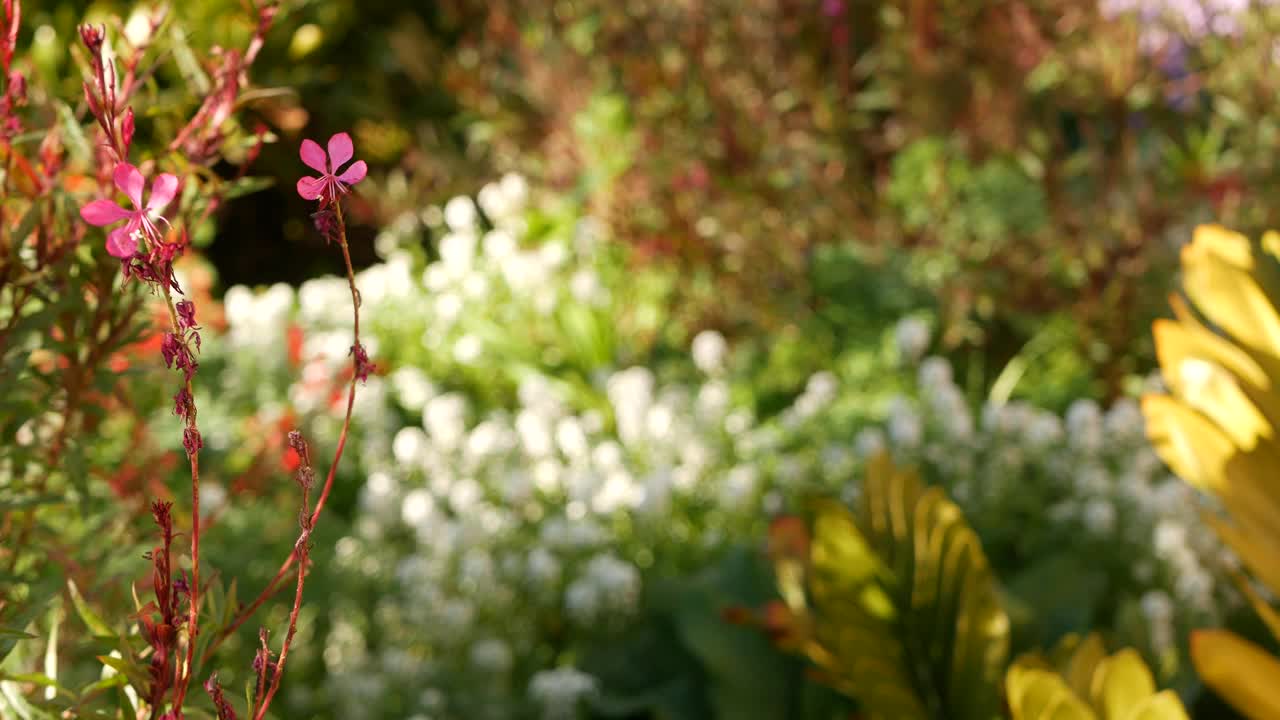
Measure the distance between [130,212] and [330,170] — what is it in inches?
3.7

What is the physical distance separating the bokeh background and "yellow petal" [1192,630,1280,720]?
2.51ft

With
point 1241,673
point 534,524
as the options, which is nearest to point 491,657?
point 534,524

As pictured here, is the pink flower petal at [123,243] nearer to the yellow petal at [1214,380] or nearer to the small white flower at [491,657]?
the yellow petal at [1214,380]

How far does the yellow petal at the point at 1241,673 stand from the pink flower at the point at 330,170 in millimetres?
638

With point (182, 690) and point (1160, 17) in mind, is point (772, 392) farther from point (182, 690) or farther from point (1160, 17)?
point (182, 690)

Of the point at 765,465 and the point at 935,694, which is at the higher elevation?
the point at 765,465

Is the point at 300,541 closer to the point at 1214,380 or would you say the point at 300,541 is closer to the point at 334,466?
the point at 334,466

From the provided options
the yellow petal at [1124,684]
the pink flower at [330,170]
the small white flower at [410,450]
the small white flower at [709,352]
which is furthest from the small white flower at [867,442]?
the pink flower at [330,170]

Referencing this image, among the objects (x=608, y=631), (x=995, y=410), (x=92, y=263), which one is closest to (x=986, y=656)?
(x=92, y=263)

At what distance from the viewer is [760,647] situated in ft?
6.50

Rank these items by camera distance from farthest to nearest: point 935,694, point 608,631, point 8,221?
1. point 608,631
2. point 935,694
3. point 8,221

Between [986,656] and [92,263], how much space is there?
0.87 m

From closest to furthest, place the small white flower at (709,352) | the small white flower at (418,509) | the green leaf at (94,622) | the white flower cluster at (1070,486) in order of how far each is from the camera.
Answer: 1. the green leaf at (94,622)
2. the white flower cluster at (1070,486)
3. the small white flower at (418,509)
4. the small white flower at (709,352)

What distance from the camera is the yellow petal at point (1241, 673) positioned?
2.75ft
